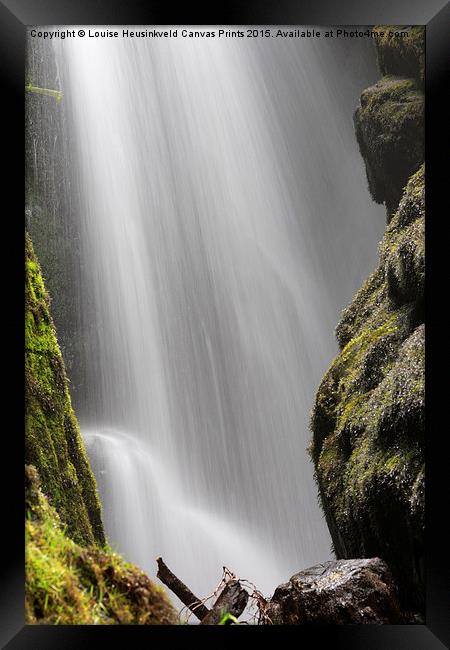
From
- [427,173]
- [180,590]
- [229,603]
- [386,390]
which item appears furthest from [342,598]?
[427,173]

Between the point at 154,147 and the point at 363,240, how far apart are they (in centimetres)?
260

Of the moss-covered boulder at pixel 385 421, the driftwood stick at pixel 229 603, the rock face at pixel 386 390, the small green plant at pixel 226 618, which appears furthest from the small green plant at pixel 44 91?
the small green plant at pixel 226 618

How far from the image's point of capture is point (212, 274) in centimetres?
810

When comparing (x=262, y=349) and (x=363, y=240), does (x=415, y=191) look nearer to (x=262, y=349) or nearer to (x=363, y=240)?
(x=363, y=240)

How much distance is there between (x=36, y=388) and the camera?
11.9ft

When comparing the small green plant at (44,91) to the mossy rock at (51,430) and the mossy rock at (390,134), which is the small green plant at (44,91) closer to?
the mossy rock at (51,430)

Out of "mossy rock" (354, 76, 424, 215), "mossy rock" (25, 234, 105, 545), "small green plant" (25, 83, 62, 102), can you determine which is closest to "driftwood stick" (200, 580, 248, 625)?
"mossy rock" (25, 234, 105, 545)

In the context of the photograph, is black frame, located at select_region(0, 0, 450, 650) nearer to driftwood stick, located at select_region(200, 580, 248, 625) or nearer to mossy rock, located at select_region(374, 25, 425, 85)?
mossy rock, located at select_region(374, 25, 425, 85)

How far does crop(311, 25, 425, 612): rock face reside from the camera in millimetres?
3477

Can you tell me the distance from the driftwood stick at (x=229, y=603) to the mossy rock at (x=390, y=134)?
2.93 meters

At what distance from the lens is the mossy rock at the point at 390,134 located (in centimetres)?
385

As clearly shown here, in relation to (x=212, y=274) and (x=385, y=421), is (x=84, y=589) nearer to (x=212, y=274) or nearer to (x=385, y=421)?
(x=385, y=421)

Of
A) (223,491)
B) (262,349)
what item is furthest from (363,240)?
(223,491)

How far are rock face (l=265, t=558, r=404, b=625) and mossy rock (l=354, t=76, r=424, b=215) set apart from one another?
2.65m
